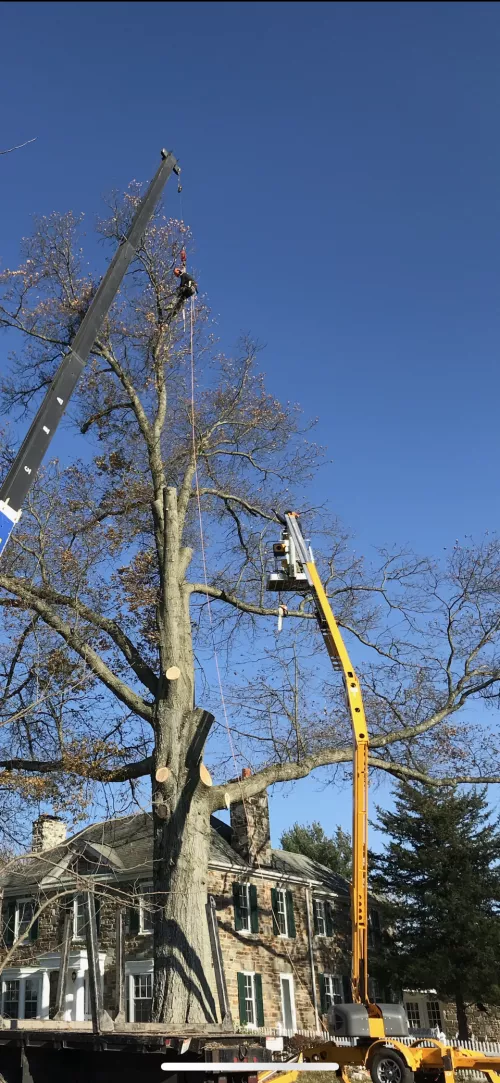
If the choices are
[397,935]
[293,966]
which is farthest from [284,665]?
[397,935]

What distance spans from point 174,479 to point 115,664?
15.4 ft

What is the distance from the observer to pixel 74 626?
1336 centimetres

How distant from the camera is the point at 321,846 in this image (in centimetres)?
4828

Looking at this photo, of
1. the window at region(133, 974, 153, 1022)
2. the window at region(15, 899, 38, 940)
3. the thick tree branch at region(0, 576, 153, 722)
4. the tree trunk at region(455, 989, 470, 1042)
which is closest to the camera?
the thick tree branch at region(0, 576, 153, 722)

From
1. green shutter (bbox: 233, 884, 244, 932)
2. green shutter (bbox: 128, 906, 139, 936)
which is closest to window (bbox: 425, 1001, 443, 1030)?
green shutter (bbox: 233, 884, 244, 932)

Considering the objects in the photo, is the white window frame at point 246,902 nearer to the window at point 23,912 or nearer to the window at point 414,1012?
the window at point 23,912

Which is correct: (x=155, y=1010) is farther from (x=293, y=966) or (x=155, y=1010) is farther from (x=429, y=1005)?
(x=429, y=1005)

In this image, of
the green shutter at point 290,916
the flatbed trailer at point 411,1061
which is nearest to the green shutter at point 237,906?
the green shutter at point 290,916

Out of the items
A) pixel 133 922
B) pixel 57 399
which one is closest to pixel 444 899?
pixel 133 922

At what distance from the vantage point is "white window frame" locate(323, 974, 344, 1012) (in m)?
25.3

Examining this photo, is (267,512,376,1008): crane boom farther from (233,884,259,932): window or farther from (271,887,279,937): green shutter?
(271,887,279,937): green shutter

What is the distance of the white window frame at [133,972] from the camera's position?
69.5ft

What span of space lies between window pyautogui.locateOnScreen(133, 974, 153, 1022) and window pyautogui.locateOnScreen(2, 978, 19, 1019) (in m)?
4.22

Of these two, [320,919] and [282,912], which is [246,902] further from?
[320,919]
